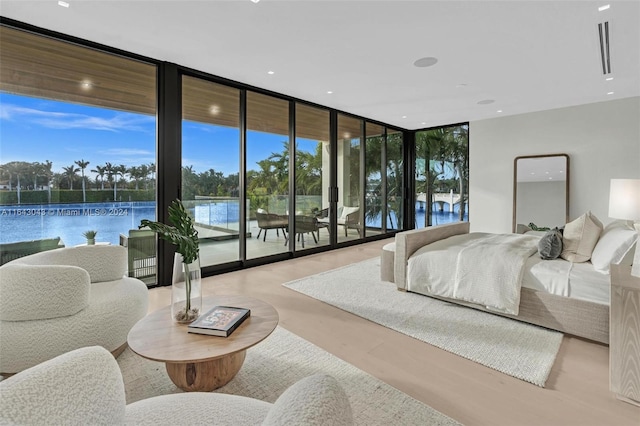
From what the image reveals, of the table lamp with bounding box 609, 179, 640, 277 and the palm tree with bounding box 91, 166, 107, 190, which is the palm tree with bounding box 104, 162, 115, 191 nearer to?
the palm tree with bounding box 91, 166, 107, 190

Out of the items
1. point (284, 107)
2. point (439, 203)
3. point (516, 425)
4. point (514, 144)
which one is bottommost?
point (516, 425)

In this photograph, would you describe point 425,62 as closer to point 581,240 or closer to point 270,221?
point 581,240

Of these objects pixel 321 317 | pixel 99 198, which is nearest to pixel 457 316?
pixel 321 317

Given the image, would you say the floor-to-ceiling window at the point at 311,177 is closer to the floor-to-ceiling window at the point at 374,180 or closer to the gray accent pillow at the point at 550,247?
the floor-to-ceiling window at the point at 374,180

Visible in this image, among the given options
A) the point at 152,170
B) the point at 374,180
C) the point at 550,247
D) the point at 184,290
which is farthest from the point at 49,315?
the point at 374,180

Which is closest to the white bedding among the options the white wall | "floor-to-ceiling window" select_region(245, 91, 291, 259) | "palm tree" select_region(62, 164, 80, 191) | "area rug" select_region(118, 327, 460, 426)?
"area rug" select_region(118, 327, 460, 426)

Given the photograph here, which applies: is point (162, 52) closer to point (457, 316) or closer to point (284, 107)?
point (284, 107)

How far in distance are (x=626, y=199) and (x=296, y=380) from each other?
3617 mm

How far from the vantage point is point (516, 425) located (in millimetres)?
1599

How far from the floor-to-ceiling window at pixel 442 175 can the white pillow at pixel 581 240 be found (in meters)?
4.04

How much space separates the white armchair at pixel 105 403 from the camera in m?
0.69

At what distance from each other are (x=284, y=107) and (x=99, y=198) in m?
2.97

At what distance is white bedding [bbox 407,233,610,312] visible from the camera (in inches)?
96.0

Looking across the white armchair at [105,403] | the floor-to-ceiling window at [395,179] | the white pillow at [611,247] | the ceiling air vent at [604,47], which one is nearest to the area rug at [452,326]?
the white pillow at [611,247]
